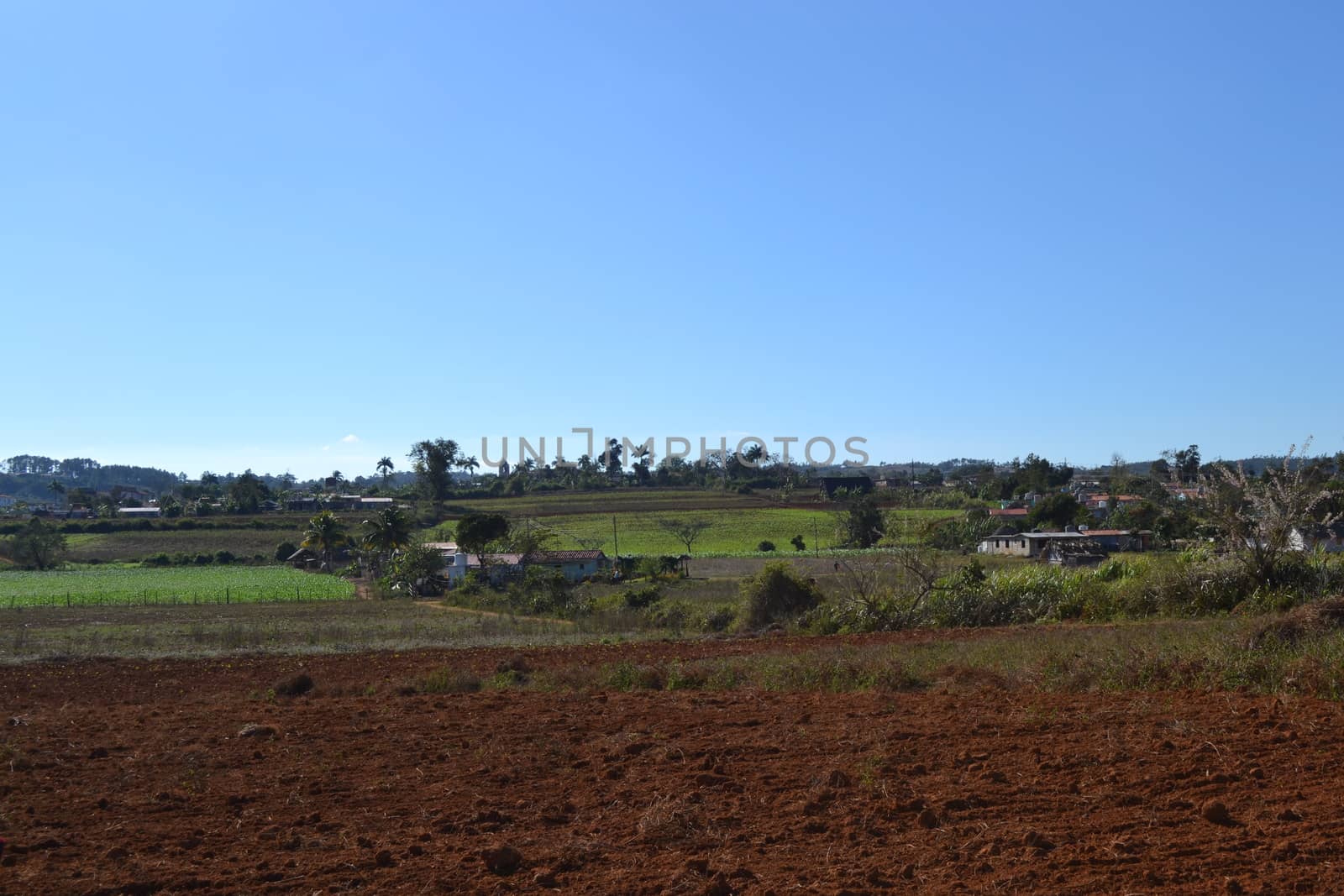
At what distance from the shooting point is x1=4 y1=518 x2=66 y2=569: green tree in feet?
261

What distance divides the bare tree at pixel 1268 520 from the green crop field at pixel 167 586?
41.6 metres

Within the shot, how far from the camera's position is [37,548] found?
79625 mm

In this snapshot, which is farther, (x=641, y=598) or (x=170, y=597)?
(x=170, y=597)

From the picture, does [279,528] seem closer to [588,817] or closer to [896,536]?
[896,536]

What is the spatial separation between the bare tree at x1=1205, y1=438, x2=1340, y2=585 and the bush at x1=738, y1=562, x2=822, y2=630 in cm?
1091

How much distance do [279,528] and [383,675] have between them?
8797 cm

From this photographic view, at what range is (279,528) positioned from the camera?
100438mm

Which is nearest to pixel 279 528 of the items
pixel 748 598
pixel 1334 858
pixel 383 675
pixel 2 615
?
pixel 2 615

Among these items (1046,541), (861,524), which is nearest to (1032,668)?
(861,524)

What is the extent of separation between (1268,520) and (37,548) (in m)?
83.9

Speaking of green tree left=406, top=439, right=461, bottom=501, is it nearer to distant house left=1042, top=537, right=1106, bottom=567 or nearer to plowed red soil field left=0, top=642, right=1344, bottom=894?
distant house left=1042, top=537, right=1106, bottom=567

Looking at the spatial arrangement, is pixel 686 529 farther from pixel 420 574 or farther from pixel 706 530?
pixel 420 574

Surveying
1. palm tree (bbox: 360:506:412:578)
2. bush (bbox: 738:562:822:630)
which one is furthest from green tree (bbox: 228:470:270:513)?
bush (bbox: 738:562:822:630)

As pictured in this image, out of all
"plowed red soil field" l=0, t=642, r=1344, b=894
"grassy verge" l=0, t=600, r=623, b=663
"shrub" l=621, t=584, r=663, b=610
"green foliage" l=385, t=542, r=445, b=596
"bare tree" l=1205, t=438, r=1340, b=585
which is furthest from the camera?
"green foliage" l=385, t=542, r=445, b=596
